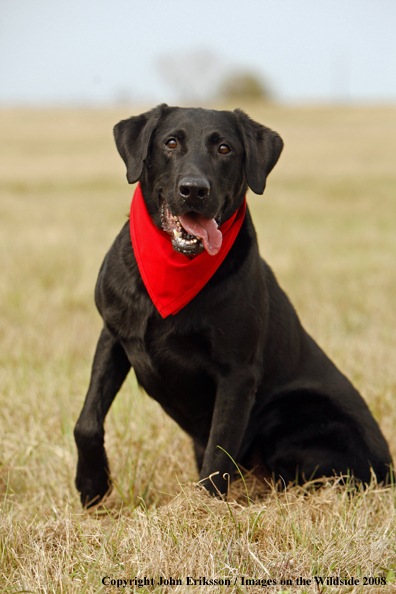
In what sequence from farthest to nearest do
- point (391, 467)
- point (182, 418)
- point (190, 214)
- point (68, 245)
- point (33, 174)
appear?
1. point (33, 174)
2. point (68, 245)
3. point (391, 467)
4. point (182, 418)
5. point (190, 214)

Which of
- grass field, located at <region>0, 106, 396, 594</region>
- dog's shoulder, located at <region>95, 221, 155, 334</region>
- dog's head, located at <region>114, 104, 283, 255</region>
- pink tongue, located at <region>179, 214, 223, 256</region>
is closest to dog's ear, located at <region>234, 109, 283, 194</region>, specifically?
dog's head, located at <region>114, 104, 283, 255</region>

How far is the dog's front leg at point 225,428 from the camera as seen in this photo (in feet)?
7.61

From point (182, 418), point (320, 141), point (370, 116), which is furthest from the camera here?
point (370, 116)

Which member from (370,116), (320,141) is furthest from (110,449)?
(370,116)

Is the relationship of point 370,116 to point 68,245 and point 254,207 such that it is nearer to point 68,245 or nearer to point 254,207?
point 254,207

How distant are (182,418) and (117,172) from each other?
58.4 feet

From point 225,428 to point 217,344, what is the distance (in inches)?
13.3

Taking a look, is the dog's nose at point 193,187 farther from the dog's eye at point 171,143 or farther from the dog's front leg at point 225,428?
the dog's front leg at point 225,428

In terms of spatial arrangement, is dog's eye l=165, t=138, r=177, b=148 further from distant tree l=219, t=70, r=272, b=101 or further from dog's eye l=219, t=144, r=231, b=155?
distant tree l=219, t=70, r=272, b=101

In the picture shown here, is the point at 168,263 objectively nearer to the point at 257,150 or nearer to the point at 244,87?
the point at 257,150

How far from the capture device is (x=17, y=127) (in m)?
33.2

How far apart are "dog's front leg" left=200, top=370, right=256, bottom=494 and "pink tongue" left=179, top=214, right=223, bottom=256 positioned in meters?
0.52

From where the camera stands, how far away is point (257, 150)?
99.7 inches

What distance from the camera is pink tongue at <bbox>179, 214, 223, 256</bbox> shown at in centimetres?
227
